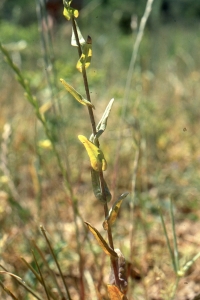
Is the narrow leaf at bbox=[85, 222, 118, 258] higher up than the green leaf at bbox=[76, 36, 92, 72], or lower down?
→ lower down

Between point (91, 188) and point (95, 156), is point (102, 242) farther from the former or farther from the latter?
point (91, 188)

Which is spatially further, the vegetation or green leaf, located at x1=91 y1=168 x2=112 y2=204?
the vegetation

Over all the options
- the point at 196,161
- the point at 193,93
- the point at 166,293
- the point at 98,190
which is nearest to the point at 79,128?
the point at 196,161

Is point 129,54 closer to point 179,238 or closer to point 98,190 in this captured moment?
point 179,238

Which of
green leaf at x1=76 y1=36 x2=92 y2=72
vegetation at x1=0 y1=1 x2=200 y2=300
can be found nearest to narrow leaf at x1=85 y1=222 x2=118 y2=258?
vegetation at x1=0 y1=1 x2=200 y2=300

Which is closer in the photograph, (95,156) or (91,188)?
(95,156)

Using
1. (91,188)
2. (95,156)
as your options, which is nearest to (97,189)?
(95,156)

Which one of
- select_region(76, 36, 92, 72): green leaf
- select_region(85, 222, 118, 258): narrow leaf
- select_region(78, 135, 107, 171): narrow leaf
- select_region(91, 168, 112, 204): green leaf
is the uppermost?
select_region(76, 36, 92, 72): green leaf

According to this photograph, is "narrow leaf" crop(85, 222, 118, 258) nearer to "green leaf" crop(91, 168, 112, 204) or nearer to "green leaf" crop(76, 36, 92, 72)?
"green leaf" crop(91, 168, 112, 204)

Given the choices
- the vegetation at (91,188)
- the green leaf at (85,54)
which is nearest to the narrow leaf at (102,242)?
the vegetation at (91,188)
